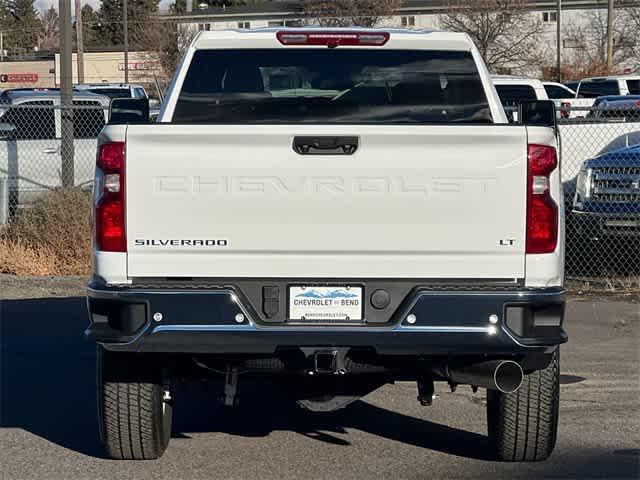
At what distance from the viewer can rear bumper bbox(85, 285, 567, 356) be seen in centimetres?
550

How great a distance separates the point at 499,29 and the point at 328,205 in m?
51.7

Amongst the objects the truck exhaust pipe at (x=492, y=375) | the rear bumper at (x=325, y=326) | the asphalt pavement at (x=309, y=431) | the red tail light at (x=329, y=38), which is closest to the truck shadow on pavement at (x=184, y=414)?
the asphalt pavement at (x=309, y=431)

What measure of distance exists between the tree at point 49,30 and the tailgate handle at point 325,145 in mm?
112530

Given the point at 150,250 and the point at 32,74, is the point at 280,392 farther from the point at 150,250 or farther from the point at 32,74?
the point at 32,74

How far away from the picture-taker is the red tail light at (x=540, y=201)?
5.50m

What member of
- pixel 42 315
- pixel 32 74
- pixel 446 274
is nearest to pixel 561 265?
pixel 446 274

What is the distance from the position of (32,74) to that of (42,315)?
68.9 metres

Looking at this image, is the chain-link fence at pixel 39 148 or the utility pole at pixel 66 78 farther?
the chain-link fence at pixel 39 148

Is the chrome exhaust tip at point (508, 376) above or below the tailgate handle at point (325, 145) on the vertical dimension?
below

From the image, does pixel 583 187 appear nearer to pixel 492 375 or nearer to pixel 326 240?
pixel 492 375

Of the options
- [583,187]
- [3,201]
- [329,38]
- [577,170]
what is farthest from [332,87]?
[577,170]

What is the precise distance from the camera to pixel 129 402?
6.15m

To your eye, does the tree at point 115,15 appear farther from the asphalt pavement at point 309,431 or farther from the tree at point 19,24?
the asphalt pavement at point 309,431

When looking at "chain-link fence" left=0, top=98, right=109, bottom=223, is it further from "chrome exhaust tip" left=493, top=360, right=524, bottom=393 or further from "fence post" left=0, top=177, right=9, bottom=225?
"chrome exhaust tip" left=493, top=360, right=524, bottom=393
